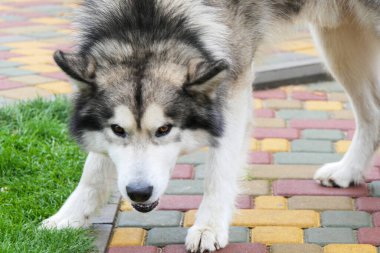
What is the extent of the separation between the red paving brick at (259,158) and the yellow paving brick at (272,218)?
742mm

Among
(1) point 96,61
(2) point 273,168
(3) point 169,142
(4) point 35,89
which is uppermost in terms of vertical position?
(1) point 96,61

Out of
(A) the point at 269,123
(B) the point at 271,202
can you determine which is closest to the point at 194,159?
(B) the point at 271,202

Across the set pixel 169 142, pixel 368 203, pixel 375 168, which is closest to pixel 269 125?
pixel 375 168

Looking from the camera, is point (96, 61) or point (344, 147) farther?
point (344, 147)

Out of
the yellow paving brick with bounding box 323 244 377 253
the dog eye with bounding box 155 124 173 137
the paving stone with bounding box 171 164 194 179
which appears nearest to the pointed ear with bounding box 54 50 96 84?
the dog eye with bounding box 155 124 173 137

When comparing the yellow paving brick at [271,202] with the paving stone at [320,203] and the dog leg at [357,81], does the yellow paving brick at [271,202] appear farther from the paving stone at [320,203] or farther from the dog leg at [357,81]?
the dog leg at [357,81]

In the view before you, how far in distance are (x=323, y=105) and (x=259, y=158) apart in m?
1.31

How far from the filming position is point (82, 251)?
360 centimetres

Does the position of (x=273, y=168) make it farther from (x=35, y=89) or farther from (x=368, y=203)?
(x=35, y=89)

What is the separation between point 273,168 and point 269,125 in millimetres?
879

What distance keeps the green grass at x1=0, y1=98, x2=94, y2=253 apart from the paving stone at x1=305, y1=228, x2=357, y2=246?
109 centimetres

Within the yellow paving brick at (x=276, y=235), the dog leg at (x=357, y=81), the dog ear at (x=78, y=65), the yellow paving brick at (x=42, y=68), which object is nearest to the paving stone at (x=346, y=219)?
the yellow paving brick at (x=276, y=235)

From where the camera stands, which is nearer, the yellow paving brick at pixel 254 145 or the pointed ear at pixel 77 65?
the pointed ear at pixel 77 65

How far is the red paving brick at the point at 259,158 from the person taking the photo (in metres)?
4.89
